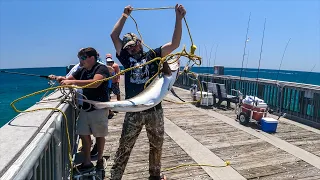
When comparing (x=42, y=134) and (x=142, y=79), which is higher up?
(x=142, y=79)

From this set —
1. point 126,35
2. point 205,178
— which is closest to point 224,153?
point 205,178

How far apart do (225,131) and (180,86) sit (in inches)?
439

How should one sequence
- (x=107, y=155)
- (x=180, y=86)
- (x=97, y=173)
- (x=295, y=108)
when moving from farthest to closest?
1. (x=180, y=86)
2. (x=295, y=108)
3. (x=107, y=155)
4. (x=97, y=173)

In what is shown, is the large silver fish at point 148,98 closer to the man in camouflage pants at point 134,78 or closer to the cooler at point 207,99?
the man in camouflage pants at point 134,78

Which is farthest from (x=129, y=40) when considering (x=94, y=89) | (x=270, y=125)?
(x=270, y=125)

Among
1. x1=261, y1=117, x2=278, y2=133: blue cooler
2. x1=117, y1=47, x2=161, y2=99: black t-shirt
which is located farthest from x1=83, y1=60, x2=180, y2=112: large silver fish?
x1=261, y1=117, x2=278, y2=133: blue cooler

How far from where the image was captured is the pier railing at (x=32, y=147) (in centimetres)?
165

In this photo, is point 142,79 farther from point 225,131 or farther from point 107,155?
point 225,131

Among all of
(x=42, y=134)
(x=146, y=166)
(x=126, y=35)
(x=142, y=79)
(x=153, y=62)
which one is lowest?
(x=146, y=166)

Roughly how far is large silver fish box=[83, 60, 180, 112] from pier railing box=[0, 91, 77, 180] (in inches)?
19.2

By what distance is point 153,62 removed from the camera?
364 cm

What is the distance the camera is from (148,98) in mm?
3049

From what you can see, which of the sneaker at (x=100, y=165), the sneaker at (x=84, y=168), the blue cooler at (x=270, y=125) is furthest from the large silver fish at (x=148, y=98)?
the blue cooler at (x=270, y=125)

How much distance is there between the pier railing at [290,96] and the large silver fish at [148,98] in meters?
3.57
